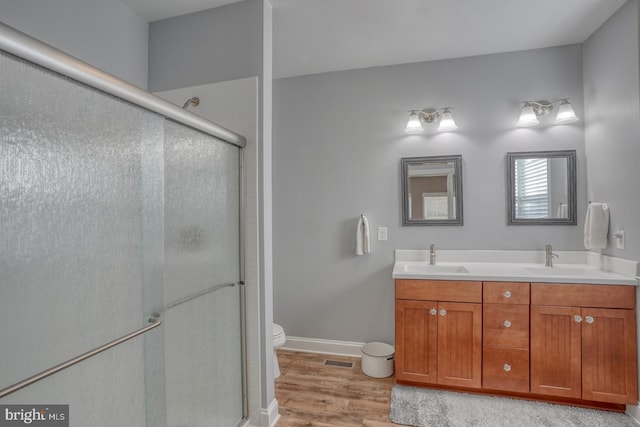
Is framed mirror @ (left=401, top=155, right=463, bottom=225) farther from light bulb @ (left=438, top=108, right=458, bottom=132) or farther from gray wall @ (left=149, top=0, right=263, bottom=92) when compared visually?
gray wall @ (left=149, top=0, right=263, bottom=92)

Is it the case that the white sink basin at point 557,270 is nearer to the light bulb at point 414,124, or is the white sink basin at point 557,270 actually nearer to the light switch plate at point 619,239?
the light switch plate at point 619,239

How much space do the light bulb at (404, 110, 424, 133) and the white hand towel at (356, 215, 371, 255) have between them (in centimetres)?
85

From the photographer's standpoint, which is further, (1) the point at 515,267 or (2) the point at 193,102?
(1) the point at 515,267

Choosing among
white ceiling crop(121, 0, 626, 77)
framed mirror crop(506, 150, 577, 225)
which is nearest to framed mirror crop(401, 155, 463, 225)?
framed mirror crop(506, 150, 577, 225)

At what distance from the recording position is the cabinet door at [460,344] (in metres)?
2.17

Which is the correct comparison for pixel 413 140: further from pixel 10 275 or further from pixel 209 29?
pixel 10 275

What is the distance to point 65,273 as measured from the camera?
99 centimetres

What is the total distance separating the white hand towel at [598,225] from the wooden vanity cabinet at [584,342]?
364 millimetres

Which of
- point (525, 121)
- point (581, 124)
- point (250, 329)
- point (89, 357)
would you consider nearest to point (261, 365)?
point (250, 329)

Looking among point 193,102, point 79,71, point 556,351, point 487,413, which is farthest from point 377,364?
point 79,71

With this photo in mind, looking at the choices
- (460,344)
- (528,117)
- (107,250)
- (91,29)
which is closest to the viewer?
(107,250)

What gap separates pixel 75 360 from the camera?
3.26 feet

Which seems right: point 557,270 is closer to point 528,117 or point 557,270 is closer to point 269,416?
point 528,117

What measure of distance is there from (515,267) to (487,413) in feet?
3.45
